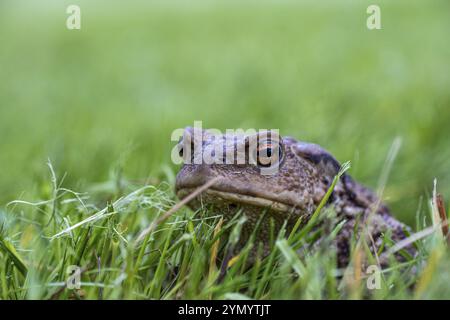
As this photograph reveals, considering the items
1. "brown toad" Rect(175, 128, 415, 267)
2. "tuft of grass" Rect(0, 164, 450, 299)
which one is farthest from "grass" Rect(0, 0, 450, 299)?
"brown toad" Rect(175, 128, 415, 267)

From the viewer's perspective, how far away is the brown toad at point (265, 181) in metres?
2.76

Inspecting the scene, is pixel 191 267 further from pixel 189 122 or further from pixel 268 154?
pixel 189 122

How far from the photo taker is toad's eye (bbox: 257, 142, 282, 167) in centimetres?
286

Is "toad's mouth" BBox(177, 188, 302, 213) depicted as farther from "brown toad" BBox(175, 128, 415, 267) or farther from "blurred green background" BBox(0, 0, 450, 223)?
"blurred green background" BBox(0, 0, 450, 223)

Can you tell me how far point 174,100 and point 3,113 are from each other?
1.89 m

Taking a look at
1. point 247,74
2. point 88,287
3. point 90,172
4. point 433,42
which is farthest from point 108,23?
point 88,287

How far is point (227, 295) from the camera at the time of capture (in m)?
2.28

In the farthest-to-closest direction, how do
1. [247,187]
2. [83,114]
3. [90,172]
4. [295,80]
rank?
[295,80], [83,114], [90,172], [247,187]

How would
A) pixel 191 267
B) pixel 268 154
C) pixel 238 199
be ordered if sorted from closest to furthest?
pixel 191 267
pixel 238 199
pixel 268 154

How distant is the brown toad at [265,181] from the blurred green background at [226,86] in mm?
582

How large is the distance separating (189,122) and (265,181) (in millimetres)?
→ 2950

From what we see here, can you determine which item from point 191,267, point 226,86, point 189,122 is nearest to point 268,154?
point 191,267

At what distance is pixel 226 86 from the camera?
694 centimetres
